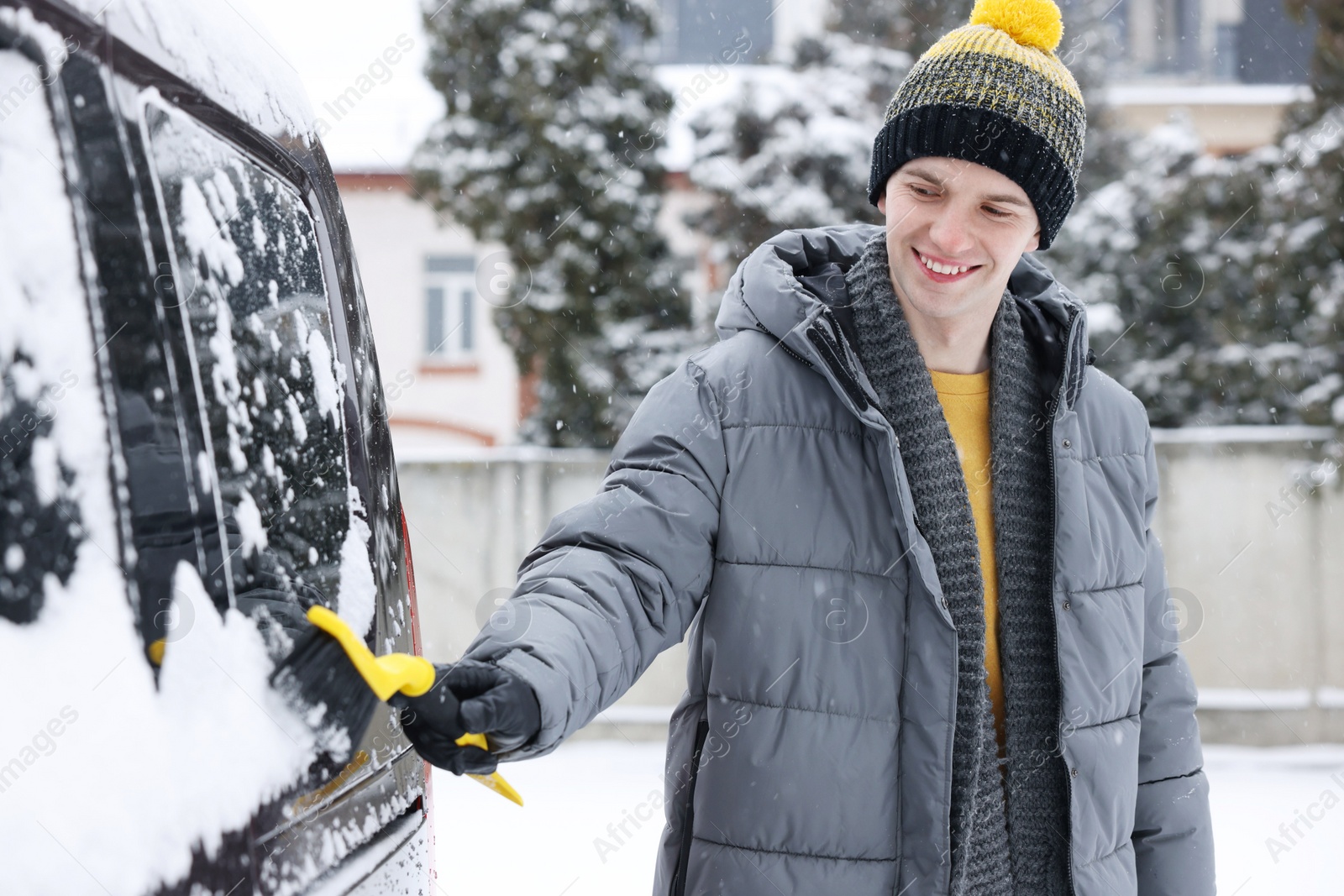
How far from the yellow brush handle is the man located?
6.1 inches

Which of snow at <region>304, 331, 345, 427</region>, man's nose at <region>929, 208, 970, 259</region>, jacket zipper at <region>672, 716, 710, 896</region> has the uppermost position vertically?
man's nose at <region>929, 208, 970, 259</region>

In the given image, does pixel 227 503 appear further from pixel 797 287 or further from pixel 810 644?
pixel 797 287

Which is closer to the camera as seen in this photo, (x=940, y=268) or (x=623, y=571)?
(x=623, y=571)

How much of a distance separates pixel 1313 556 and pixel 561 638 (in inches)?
230

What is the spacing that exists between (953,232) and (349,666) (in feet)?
3.37

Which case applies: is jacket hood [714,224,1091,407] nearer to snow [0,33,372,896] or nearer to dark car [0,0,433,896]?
dark car [0,0,433,896]

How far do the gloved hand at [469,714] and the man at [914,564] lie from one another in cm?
10

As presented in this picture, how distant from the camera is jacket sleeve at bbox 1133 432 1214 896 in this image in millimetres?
1844

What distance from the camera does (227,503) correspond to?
0.99m

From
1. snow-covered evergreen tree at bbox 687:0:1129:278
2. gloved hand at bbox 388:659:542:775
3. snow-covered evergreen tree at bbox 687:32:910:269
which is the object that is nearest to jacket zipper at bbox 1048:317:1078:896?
gloved hand at bbox 388:659:542:775

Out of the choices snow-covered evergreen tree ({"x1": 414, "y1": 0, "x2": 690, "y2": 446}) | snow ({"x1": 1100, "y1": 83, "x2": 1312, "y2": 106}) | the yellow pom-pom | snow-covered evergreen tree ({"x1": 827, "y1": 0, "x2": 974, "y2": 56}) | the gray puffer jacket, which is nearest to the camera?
the gray puffer jacket

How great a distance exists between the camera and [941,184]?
166 cm
